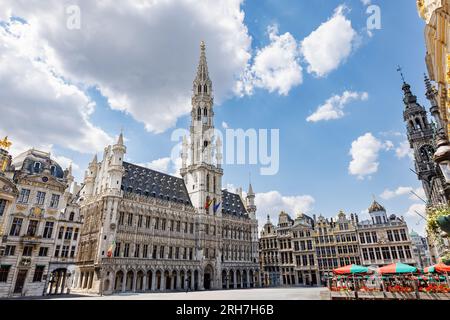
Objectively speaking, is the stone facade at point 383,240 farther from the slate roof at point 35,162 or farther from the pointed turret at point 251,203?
the slate roof at point 35,162

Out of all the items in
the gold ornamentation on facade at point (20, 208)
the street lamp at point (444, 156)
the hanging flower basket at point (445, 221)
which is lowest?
the hanging flower basket at point (445, 221)

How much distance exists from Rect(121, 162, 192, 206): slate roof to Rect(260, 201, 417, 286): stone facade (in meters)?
28.0

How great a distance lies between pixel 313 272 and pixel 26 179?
59.3 metres

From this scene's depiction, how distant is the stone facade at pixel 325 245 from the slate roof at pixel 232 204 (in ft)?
30.6

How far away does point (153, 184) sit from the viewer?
52.7 m

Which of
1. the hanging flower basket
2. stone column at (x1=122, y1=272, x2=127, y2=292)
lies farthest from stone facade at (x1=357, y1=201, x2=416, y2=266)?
the hanging flower basket

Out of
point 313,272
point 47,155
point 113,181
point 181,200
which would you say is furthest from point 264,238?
point 47,155

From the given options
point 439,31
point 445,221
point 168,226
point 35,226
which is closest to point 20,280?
point 35,226

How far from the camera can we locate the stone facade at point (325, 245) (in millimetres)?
54625

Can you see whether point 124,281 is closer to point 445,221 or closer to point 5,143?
point 5,143

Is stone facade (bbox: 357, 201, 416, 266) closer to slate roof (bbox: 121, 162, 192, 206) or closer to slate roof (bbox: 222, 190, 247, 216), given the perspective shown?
slate roof (bbox: 222, 190, 247, 216)

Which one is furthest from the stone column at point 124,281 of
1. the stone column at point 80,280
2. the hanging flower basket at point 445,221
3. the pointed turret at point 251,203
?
the hanging flower basket at point 445,221

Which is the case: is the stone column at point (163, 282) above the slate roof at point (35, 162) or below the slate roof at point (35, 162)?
below
